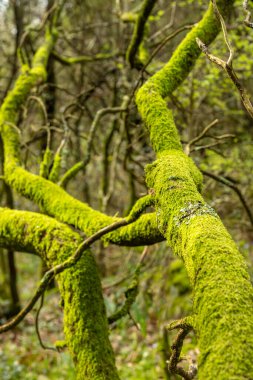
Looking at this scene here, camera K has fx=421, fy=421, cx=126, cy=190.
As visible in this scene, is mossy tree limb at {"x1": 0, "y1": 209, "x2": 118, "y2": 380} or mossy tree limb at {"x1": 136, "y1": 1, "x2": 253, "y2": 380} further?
mossy tree limb at {"x1": 0, "y1": 209, "x2": 118, "y2": 380}

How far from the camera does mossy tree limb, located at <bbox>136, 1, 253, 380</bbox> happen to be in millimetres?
847

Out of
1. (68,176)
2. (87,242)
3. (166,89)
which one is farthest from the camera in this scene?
(68,176)

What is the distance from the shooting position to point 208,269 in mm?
1020

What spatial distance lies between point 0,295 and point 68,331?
7.04 m

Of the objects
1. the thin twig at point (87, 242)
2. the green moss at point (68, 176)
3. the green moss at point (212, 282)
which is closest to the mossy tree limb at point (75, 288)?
the thin twig at point (87, 242)

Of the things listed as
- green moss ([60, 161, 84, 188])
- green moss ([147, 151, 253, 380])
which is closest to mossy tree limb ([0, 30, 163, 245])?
A: green moss ([60, 161, 84, 188])

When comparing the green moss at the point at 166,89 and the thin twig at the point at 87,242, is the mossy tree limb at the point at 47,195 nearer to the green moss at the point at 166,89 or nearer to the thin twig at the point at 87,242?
the thin twig at the point at 87,242

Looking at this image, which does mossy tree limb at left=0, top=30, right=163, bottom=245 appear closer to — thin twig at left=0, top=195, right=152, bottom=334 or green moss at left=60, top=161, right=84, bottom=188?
thin twig at left=0, top=195, right=152, bottom=334

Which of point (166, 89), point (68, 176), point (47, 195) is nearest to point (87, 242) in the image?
point (47, 195)

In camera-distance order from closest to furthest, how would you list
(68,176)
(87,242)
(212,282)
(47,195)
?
(212,282)
(87,242)
(47,195)
(68,176)

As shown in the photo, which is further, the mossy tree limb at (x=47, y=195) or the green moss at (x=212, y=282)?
the mossy tree limb at (x=47, y=195)

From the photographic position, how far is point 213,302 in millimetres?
939

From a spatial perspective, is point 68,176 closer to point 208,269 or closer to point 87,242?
point 87,242

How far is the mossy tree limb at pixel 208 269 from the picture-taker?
0.85 meters
